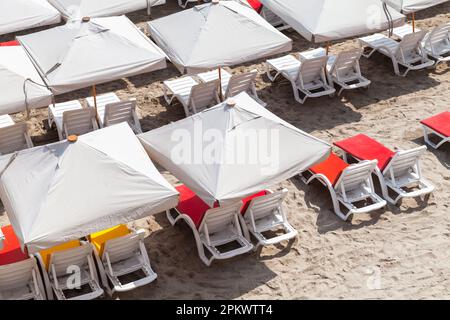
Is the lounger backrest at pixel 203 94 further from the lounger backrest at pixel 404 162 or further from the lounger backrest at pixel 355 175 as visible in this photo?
the lounger backrest at pixel 404 162

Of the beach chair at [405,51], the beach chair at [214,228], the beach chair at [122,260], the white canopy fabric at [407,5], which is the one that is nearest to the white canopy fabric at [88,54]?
the beach chair at [214,228]

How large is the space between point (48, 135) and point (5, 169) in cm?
369

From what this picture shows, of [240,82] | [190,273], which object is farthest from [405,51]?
[190,273]

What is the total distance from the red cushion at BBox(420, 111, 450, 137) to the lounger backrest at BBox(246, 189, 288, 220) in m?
3.29

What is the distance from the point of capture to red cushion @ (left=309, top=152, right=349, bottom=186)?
11656 mm

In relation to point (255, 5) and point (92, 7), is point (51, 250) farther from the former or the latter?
point (255, 5)

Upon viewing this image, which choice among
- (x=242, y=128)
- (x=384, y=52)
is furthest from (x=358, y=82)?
(x=242, y=128)

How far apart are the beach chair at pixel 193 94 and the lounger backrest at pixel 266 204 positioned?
3109 millimetres

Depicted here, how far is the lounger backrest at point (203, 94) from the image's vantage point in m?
13.3

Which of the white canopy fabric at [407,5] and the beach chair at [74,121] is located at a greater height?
the white canopy fabric at [407,5]

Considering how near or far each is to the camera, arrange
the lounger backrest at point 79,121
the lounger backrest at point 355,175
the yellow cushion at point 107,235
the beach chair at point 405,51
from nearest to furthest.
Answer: the yellow cushion at point 107,235 < the lounger backrest at point 355,175 < the lounger backrest at point 79,121 < the beach chair at point 405,51

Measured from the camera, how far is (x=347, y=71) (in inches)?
567

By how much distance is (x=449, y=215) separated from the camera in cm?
1144

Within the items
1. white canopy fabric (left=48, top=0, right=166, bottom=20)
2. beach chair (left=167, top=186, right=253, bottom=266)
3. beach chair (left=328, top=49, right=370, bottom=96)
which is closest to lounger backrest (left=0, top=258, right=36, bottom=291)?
beach chair (left=167, top=186, right=253, bottom=266)
